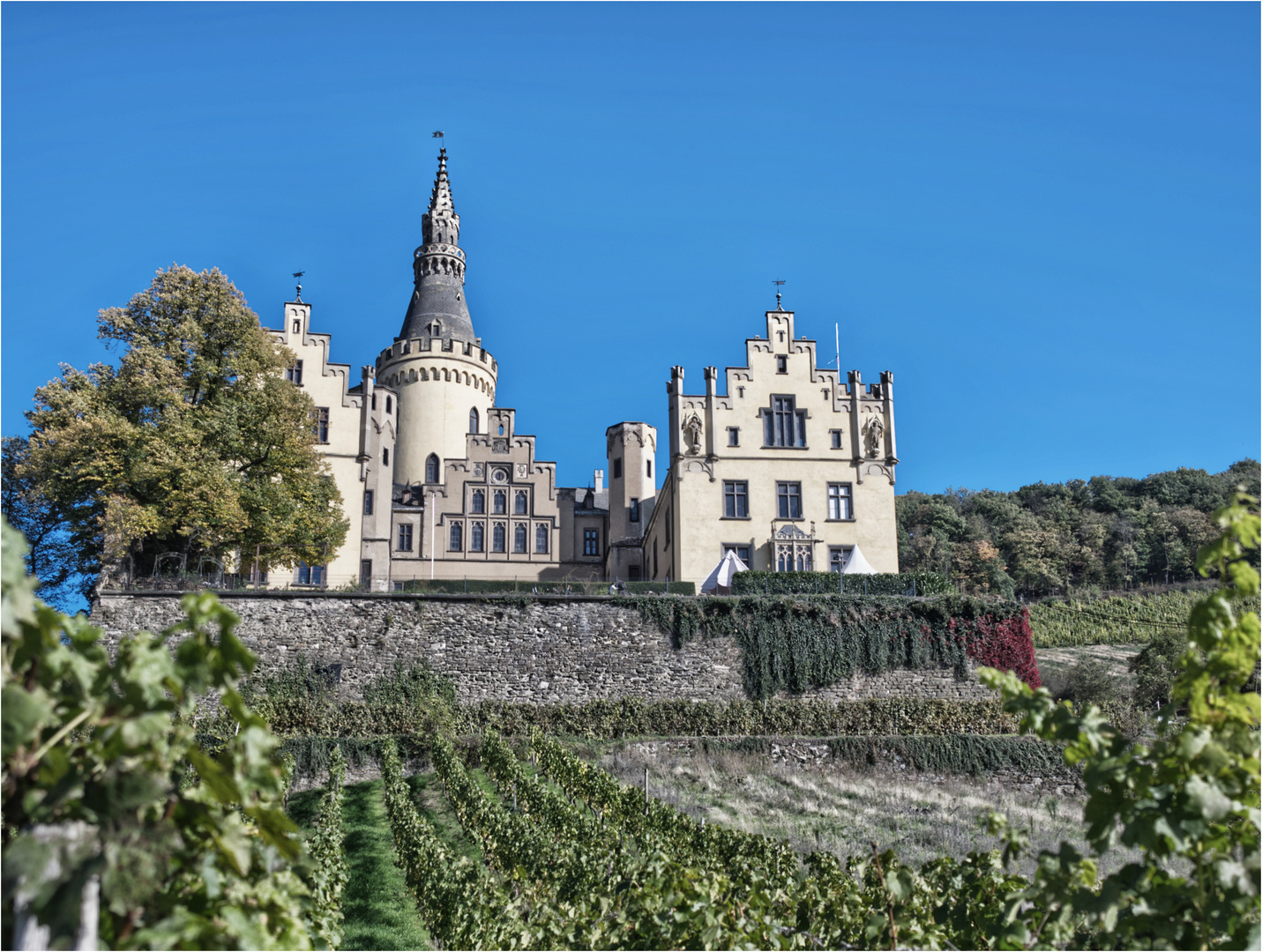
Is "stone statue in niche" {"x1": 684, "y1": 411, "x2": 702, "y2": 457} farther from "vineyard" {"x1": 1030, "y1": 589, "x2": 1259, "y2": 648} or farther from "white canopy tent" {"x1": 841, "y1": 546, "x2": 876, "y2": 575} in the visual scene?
"vineyard" {"x1": 1030, "y1": 589, "x2": 1259, "y2": 648}

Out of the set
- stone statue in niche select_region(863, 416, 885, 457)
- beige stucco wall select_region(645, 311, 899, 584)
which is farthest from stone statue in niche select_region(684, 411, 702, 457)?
stone statue in niche select_region(863, 416, 885, 457)

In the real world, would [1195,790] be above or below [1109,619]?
below

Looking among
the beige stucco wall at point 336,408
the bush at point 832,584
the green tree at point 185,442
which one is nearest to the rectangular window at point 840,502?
the bush at point 832,584

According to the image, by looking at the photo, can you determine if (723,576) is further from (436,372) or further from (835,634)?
(436,372)

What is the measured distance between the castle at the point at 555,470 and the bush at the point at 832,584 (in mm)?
1420

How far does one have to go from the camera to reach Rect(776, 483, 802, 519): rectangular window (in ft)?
118

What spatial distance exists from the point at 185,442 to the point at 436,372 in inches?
932

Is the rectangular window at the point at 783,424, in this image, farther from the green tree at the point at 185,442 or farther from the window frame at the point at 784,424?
the green tree at the point at 185,442

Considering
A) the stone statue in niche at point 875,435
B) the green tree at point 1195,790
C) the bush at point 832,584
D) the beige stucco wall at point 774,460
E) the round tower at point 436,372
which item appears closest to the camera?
the green tree at point 1195,790

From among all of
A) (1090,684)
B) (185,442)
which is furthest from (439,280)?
(1090,684)

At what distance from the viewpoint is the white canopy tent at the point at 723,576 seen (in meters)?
31.5

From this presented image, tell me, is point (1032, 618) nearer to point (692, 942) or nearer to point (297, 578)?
point (297, 578)

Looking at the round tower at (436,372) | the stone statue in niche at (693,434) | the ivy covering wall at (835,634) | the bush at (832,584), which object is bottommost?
the ivy covering wall at (835,634)

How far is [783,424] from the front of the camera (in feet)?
121
